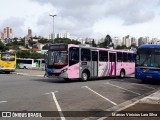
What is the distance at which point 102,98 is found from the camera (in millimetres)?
14719

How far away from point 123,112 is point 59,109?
7.51 feet

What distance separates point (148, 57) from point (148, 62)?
38 cm

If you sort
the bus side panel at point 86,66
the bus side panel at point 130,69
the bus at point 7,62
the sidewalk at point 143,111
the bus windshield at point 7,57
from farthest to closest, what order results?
the bus windshield at point 7,57
the bus at point 7,62
the bus side panel at point 130,69
the bus side panel at point 86,66
the sidewalk at point 143,111

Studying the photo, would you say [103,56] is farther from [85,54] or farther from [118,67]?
[118,67]

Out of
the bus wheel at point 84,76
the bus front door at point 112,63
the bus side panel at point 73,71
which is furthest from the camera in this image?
the bus front door at point 112,63

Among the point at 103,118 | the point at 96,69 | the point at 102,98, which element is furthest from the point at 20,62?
the point at 103,118

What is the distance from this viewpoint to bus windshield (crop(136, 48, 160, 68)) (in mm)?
23766

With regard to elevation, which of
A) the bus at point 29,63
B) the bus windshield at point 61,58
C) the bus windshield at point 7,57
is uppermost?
the bus windshield at point 61,58

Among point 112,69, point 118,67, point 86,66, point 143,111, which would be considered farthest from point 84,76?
point 143,111

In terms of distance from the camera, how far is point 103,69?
2778 cm

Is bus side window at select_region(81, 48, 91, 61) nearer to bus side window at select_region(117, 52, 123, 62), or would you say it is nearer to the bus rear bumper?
the bus rear bumper

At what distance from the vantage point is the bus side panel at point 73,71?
921 inches

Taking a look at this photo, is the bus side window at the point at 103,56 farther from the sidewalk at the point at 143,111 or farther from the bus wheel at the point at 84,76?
the sidewalk at the point at 143,111

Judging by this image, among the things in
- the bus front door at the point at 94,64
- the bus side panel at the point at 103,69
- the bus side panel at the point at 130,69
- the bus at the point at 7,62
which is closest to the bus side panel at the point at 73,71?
the bus front door at the point at 94,64
